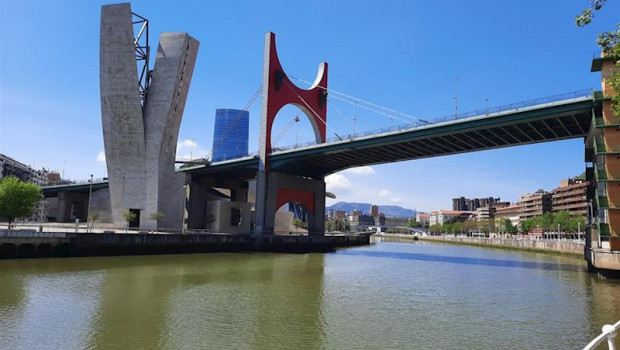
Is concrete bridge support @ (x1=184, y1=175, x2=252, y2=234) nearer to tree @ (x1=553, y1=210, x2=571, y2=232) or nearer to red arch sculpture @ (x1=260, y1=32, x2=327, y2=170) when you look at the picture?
red arch sculpture @ (x1=260, y1=32, x2=327, y2=170)

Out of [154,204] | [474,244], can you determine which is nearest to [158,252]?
[154,204]

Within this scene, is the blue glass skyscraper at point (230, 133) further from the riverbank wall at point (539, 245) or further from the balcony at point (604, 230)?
the balcony at point (604, 230)

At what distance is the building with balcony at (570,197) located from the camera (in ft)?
368

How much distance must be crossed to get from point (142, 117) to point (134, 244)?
786 inches

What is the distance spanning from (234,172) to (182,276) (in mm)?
41695

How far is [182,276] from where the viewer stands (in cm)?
2508

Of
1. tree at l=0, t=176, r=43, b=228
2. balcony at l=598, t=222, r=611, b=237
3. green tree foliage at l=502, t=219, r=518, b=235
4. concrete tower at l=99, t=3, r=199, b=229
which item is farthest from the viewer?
green tree foliage at l=502, t=219, r=518, b=235

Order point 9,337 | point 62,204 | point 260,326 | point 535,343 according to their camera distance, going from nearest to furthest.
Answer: point 9,337 < point 535,343 < point 260,326 < point 62,204

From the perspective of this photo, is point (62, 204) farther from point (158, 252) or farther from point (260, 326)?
point (260, 326)

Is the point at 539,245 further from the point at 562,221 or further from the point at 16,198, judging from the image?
the point at 16,198

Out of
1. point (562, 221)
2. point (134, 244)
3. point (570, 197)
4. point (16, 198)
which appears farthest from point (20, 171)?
point (570, 197)

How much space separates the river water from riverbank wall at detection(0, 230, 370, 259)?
340 centimetres

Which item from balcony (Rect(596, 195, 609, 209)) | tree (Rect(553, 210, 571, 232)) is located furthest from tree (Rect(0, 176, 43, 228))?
tree (Rect(553, 210, 571, 232))

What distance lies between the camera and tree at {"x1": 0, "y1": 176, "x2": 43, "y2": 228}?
4181 centimetres
